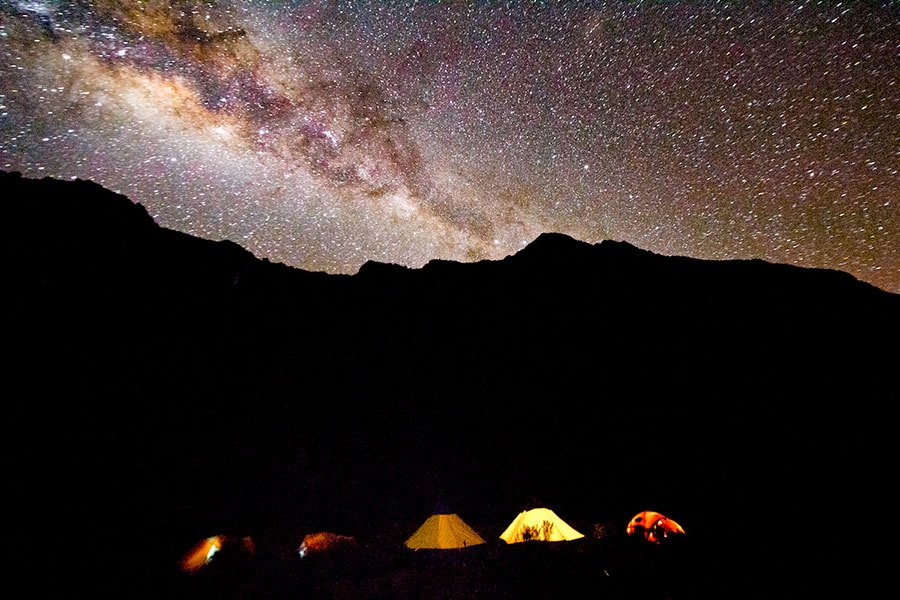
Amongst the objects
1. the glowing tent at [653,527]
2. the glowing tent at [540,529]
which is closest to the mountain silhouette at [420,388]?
the glowing tent at [653,527]

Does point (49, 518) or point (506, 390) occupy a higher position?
point (506, 390)

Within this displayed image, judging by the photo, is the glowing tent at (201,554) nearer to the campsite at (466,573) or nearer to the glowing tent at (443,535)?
the campsite at (466,573)

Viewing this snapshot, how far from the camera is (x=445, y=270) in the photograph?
4700cm

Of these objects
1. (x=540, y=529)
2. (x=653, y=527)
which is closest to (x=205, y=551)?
(x=540, y=529)

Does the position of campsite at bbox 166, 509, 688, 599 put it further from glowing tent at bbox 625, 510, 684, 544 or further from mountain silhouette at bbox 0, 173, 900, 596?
mountain silhouette at bbox 0, 173, 900, 596

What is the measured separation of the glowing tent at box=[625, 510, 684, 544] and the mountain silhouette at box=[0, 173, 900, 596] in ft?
11.2

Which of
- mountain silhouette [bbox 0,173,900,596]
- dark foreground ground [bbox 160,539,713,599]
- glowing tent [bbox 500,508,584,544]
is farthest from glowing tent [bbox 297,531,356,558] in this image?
glowing tent [bbox 500,508,584,544]

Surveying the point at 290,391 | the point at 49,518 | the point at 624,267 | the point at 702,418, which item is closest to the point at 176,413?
the point at 290,391

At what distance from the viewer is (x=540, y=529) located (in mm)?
11797

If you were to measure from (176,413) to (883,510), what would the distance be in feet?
136

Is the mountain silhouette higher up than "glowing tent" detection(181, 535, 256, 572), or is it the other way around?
the mountain silhouette

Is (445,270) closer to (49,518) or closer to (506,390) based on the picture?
(506,390)

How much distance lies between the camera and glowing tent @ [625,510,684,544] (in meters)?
11.5

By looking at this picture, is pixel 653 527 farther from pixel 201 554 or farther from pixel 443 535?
pixel 201 554
